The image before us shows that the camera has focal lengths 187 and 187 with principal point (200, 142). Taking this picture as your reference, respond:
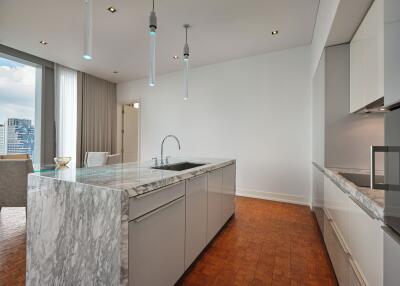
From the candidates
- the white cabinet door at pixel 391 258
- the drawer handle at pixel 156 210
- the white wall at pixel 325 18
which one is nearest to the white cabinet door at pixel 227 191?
the drawer handle at pixel 156 210

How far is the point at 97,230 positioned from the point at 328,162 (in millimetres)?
2094

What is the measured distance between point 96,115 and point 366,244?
5721 mm

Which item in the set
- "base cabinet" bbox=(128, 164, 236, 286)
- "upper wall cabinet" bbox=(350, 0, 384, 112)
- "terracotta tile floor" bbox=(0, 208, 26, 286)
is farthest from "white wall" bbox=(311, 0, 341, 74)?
"terracotta tile floor" bbox=(0, 208, 26, 286)

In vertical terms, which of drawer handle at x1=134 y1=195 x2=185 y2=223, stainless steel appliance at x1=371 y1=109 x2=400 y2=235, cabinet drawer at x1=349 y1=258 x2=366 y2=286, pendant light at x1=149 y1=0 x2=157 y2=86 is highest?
pendant light at x1=149 y1=0 x2=157 y2=86

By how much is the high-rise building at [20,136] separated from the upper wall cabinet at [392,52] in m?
5.47

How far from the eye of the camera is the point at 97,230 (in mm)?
977

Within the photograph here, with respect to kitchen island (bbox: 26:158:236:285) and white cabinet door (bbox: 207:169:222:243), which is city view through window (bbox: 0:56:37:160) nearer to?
kitchen island (bbox: 26:158:236:285)

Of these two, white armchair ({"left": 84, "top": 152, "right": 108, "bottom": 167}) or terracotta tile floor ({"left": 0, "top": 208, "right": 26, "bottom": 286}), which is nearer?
terracotta tile floor ({"left": 0, "top": 208, "right": 26, "bottom": 286})

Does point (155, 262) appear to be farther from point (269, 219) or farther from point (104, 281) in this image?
point (269, 219)

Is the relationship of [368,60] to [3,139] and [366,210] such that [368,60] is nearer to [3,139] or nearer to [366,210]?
[366,210]

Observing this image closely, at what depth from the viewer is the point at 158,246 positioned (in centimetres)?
113

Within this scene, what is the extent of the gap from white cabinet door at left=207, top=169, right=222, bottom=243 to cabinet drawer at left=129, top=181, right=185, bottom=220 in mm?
574

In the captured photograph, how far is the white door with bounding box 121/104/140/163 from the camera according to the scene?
5926 millimetres

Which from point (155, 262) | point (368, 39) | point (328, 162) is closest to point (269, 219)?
point (328, 162)
